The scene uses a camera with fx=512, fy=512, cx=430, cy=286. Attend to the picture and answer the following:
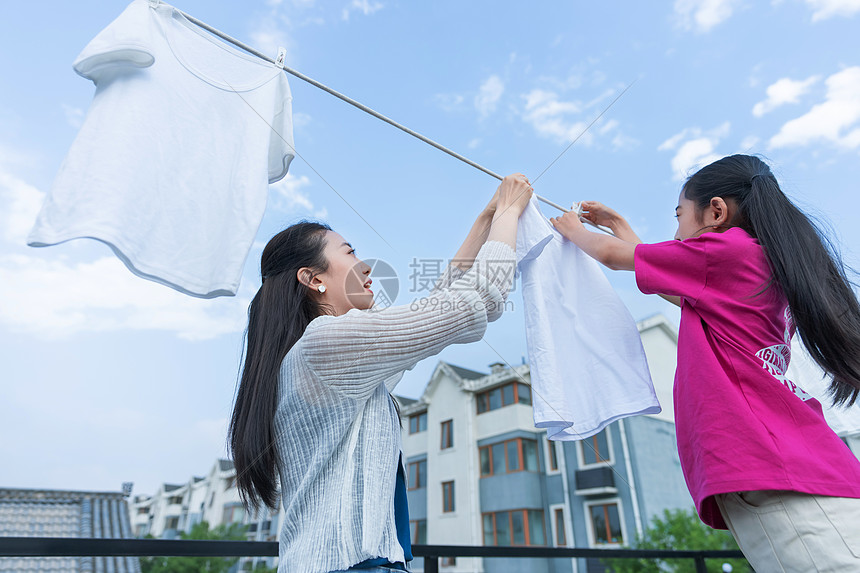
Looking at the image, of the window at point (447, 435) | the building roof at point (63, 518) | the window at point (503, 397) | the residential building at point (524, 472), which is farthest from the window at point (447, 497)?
the building roof at point (63, 518)

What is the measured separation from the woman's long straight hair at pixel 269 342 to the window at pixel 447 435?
1039 centimetres

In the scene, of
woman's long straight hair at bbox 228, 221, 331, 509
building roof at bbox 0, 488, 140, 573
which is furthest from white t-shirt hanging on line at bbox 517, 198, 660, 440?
building roof at bbox 0, 488, 140, 573

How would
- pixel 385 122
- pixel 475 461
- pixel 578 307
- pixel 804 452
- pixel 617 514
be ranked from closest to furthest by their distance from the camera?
pixel 804 452 < pixel 385 122 < pixel 578 307 < pixel 617 514 < pixel 475 461

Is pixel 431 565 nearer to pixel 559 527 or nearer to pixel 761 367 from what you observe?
pixel 761 367

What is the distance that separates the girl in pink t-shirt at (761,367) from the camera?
71 cm

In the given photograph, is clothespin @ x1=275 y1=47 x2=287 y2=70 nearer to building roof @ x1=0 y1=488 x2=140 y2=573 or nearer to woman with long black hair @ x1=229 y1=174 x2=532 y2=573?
woman with long black hair @ x1=229 y1=174 x2=532 y2=573

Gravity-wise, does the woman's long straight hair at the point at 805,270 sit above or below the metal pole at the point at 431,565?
above

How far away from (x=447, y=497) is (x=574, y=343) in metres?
10.0

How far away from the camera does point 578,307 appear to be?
131cm

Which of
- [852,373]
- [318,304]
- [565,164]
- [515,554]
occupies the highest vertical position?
[565,164]

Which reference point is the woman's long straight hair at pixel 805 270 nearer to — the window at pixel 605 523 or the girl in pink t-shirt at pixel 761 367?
the girl in pink t-shirt at pixel 761 367

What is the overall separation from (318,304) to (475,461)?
10009mm

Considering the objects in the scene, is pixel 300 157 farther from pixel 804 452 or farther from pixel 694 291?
pixel 804 452

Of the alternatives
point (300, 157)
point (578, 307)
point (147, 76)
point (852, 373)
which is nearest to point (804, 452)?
point (852, 373)
